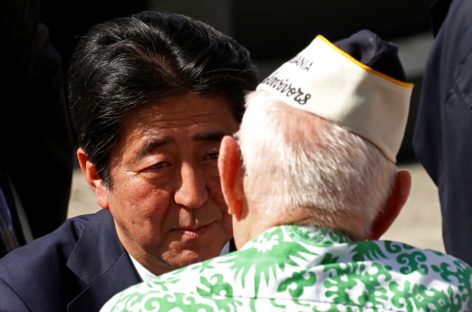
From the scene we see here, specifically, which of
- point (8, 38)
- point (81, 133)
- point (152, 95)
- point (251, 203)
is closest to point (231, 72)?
point (152, 95)

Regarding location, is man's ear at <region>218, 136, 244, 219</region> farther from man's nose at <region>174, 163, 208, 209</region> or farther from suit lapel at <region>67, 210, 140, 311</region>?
suit lapel at <region>67, 210, 140, 311</region>

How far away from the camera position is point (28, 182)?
3797 millimetres

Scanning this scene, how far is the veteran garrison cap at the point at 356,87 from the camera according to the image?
196cm

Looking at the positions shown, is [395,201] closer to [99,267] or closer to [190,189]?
[190,189]

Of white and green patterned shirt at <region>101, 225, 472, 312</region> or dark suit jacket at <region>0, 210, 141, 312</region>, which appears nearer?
white and green patterned shirt at <region>101, 225, 472, 312</region>

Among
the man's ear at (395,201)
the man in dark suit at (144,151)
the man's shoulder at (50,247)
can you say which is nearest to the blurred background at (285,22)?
the man's shoulder at (50,247)

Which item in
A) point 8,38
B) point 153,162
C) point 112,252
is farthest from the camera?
point 8,38

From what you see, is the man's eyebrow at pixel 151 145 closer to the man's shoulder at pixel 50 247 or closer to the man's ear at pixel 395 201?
the man's shoulder at pixel 50 247

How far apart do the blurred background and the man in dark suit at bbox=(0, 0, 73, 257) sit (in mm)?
3207

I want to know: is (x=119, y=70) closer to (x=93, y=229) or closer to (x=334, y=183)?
(x=93, y=229)

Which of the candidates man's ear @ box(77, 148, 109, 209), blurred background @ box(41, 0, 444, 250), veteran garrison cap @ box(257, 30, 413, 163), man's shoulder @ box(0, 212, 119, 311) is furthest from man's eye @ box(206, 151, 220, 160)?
blurred background @ box(41, 0, 444, 250)

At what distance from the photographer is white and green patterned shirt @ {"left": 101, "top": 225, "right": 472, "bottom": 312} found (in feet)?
6.27

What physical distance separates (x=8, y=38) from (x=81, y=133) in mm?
959

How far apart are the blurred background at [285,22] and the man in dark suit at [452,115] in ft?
11.6
